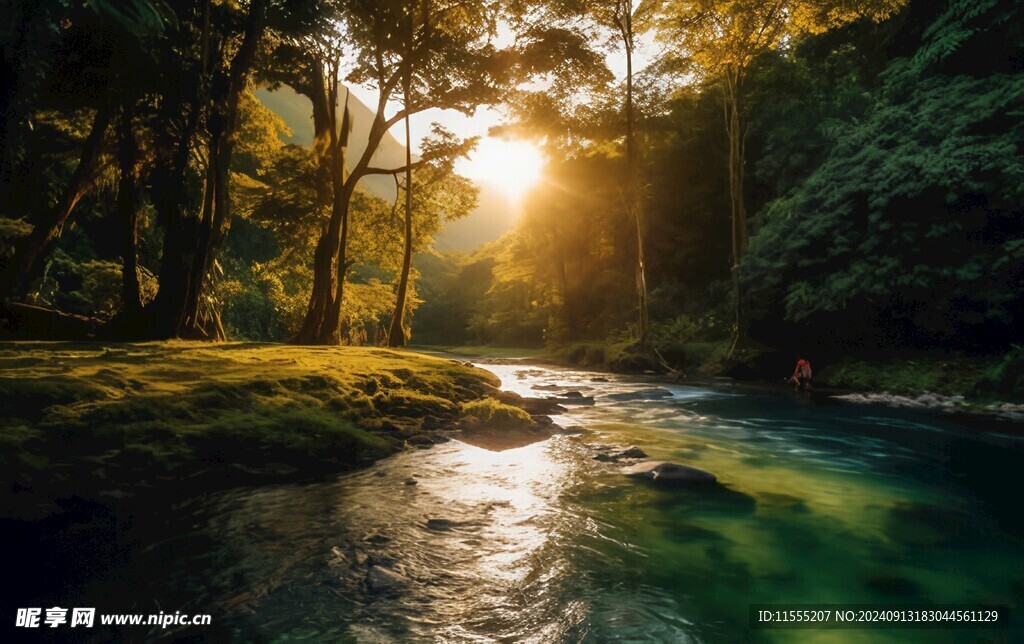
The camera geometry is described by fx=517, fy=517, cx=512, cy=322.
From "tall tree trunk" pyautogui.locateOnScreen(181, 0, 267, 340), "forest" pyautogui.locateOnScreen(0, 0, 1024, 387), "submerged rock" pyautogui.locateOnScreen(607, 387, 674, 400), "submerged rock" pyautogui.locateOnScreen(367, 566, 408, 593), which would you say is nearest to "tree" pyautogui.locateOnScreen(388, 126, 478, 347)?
"forest" pyautogui.locateOnScreen(0, 0, 1024, 387)

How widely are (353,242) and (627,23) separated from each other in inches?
629

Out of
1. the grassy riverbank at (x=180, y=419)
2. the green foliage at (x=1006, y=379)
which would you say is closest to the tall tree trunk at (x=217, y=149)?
the grassy riverbank at (x=180, y=419)

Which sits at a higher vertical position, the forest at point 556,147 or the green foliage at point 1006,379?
the forest at point 556,147

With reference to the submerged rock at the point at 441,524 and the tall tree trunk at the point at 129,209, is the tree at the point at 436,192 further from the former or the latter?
the submerged rock at the point at 441,524

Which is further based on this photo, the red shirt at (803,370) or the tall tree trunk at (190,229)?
the red shirt at (803,370)

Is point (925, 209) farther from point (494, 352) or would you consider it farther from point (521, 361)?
point (494, 352)

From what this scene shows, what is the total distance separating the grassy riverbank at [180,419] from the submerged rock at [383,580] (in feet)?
8.97

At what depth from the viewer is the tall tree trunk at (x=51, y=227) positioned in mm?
15383

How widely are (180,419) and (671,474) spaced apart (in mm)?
6455

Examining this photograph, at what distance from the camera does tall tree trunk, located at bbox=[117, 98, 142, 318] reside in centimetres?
1396

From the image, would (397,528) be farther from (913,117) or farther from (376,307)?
(376,307)

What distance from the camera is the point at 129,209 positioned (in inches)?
585

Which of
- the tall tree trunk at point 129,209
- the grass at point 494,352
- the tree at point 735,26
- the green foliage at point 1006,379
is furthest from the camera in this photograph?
the grass at point 494,352

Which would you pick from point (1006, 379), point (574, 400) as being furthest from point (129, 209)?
point (1006, 379)
